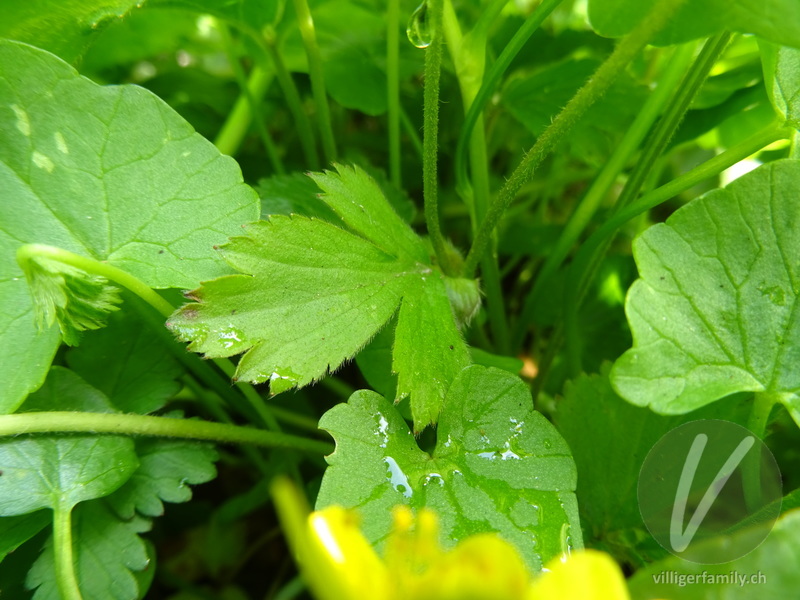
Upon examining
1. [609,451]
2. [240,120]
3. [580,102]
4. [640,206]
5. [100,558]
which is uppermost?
[580,102]

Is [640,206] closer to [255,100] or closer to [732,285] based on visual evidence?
[732,285]

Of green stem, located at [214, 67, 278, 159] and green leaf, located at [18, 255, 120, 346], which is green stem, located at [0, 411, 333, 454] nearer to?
green leaf, located at [18, 255, 120, 346]

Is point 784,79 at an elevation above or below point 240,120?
above

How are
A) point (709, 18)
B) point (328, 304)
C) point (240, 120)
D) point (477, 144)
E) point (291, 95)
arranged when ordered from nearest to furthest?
point (709, 18)
point (328, 304)
point (477, 144)
point (291, 95)
point (240, 120)

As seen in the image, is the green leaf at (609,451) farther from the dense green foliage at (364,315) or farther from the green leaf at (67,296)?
the green leaf at (67,296)

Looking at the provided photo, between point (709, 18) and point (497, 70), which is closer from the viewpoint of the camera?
point (709, 18)

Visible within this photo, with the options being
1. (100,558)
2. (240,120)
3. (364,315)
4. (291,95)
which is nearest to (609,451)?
(364,315)

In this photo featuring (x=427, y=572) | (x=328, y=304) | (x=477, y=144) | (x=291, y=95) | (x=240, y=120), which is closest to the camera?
(x=427, y=572)
